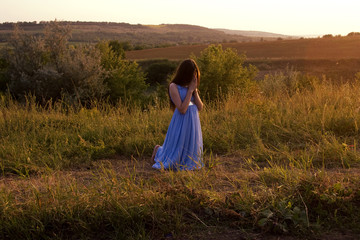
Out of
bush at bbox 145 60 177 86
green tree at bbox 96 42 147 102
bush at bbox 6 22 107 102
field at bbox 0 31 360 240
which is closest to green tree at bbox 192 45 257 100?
green tree at bbox 96 42 147 102

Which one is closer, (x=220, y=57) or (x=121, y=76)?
(x=220, y=57)

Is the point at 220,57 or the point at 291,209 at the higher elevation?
the point at 220,57

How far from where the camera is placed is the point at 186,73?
5.21m

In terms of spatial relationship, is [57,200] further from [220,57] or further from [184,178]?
[220,57]

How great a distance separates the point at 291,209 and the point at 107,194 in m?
1.70

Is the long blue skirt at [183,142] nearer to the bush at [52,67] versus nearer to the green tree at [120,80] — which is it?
the bush at [52,67]

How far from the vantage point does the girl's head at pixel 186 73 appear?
517 centimetres

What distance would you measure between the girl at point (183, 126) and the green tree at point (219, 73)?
10467mm

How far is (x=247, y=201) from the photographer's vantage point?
11.1ft

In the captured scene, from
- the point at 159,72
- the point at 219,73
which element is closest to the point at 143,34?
the point at 159,72

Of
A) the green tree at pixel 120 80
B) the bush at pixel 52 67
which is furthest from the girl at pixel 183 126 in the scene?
the green tree at pixel 120 80

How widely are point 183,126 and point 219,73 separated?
1097cm

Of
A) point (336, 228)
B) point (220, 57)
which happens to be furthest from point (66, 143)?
point (220, 57)

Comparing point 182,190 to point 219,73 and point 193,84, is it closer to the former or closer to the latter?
point 193,84
